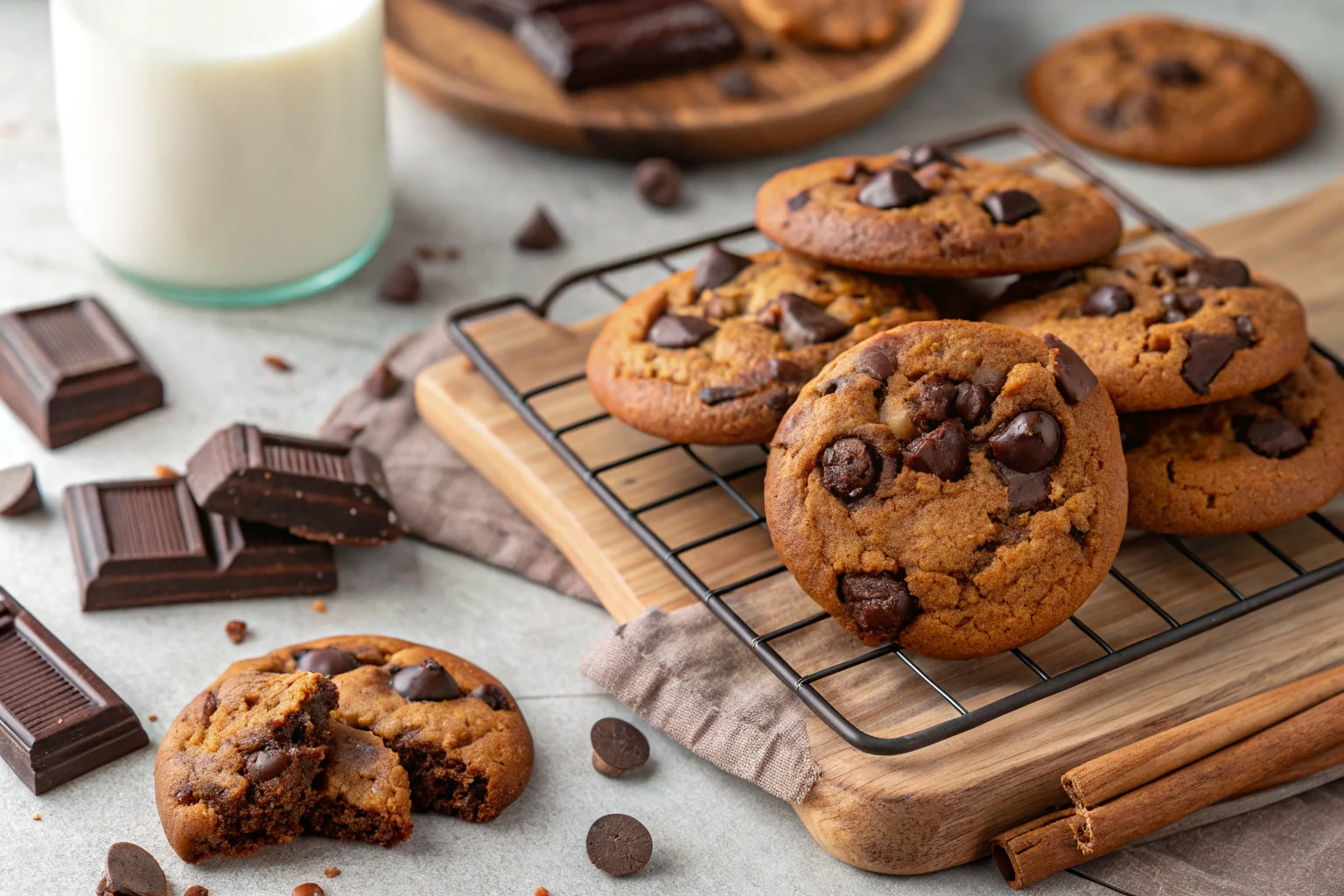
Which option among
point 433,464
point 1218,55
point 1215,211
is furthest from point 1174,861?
point 1218,55

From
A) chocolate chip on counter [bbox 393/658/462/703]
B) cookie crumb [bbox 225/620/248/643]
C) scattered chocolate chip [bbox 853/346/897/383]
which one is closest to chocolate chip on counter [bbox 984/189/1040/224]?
scattered chocolate chip [bbox 853/346/897/383]

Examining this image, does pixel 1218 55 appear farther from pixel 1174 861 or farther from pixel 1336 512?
pixel 1174 861

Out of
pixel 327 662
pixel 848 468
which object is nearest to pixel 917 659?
pixel 848 468

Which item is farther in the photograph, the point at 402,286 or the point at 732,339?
the point at 402,286

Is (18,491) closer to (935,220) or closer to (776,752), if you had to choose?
(776,752)

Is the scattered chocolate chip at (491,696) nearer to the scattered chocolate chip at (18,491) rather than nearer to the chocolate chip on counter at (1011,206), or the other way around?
the scattered chocolate chip at (18,491)

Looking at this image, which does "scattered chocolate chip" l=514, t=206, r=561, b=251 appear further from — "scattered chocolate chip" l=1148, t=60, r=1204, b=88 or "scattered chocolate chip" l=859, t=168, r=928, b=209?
"scattered chocolate chip" l=1148, t=60, r=1204, b=88
